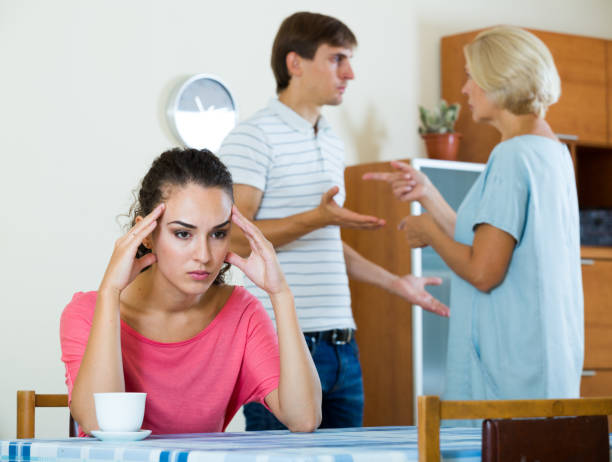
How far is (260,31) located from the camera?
12.1ft

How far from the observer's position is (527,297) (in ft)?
6.94

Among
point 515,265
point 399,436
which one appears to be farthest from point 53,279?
point 399,436

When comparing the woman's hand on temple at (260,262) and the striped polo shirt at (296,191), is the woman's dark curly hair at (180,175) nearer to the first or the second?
the woman's hand on temple at (260,262)

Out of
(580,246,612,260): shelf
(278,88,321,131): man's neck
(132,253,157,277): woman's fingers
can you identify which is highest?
(278,88,321,131): man's neck

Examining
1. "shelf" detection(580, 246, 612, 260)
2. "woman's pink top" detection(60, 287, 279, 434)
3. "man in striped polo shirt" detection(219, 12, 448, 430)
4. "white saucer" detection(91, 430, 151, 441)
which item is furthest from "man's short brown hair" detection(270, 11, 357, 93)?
"shelf" detection(580, 246, 612, 260)

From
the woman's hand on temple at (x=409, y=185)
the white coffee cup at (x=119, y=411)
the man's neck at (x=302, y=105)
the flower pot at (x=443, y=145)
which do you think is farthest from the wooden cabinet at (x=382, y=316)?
the white coffee cup at (x=119, y=411)

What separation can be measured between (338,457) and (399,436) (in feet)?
1.23

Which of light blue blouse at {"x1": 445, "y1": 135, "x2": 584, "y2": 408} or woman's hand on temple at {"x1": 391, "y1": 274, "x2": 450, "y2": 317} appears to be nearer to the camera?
light blue blouse at {"x1": 445, "y1": 135, "x2": 584, "y2": 408}

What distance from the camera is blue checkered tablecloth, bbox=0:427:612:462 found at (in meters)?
1.09

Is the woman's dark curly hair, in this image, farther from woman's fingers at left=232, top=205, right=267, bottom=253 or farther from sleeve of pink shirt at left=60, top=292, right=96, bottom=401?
sleeve of pink shirt at left=60, top=292, right=96, bottom=401

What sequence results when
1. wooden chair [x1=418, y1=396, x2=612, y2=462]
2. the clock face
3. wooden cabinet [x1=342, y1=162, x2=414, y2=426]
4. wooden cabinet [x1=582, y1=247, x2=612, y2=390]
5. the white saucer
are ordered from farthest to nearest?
1. wooden cabinet [x1=582, y1=247, x2=612, y2=390]
2. wooden cabinet [x1=342, y1=162, x2=414, y2=426]
3. the clock face
4. the white saucer
5. wooden chair [x1=418, y1=396, x2=612, y2=462]

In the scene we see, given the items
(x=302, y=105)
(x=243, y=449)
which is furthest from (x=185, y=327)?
(x=302, y=105)

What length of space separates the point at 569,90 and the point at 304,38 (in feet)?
6.34

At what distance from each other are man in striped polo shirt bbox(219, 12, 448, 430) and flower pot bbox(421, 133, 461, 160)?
1.36 meters
